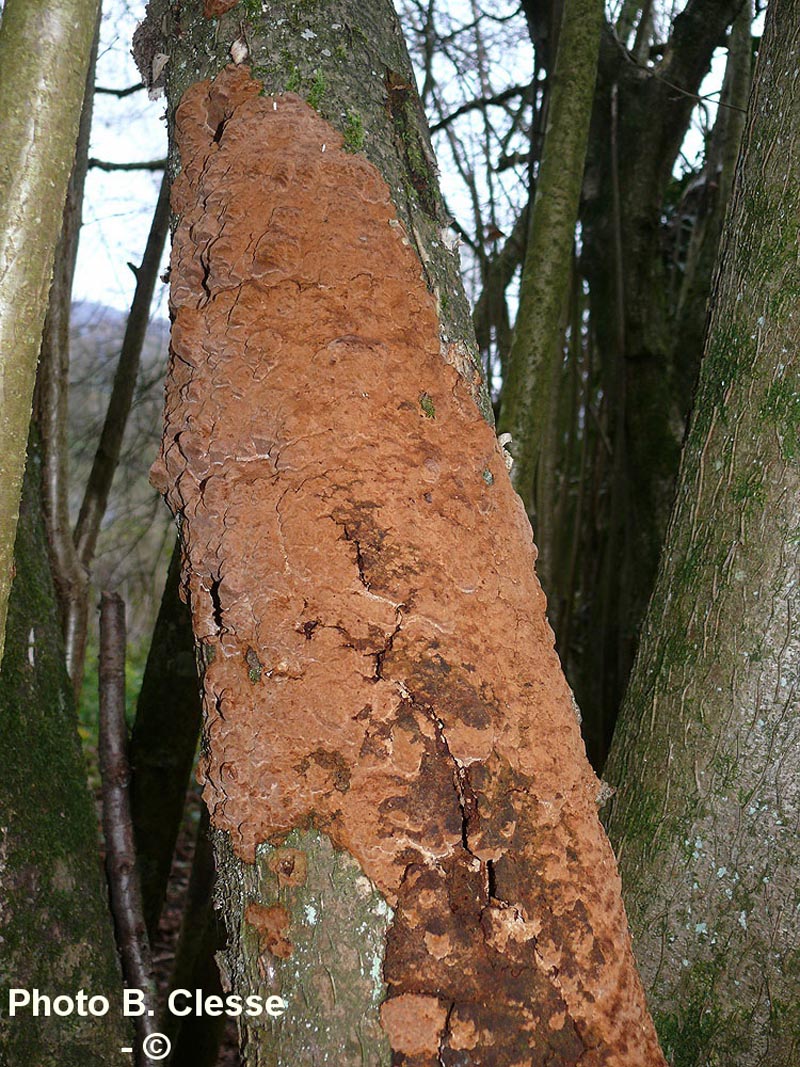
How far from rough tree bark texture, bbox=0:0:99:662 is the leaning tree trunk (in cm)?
111

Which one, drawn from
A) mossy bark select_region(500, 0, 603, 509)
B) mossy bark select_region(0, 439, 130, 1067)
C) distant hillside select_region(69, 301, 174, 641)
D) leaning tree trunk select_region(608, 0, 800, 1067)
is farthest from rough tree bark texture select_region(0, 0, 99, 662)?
distant hillside select_region(69, 301, 174, 641)

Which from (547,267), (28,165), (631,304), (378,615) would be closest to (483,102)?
(631,304)

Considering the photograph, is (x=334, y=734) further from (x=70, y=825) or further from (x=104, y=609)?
(x=104, y=609)

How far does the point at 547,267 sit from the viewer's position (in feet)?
7.83

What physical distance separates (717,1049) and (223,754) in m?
1.06

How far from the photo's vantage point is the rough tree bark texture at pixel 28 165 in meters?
0.95

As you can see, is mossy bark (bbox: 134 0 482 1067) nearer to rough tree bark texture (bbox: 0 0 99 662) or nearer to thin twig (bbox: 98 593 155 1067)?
rough tree bark texture (bbox: 0 0 99 662)

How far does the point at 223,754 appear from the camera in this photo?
3.03 ft

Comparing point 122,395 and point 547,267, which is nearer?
point 547,267

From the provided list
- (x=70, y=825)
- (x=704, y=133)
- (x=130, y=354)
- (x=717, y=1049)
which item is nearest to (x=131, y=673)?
(x=130, y=354)

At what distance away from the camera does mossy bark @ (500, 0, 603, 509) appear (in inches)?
92.5

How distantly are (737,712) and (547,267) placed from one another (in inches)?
55.4

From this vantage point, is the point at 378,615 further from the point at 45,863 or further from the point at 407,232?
the point at 45,863

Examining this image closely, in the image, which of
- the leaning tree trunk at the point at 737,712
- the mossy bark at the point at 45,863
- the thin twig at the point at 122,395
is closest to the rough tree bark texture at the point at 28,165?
the mossy bark at the point at 45,863
